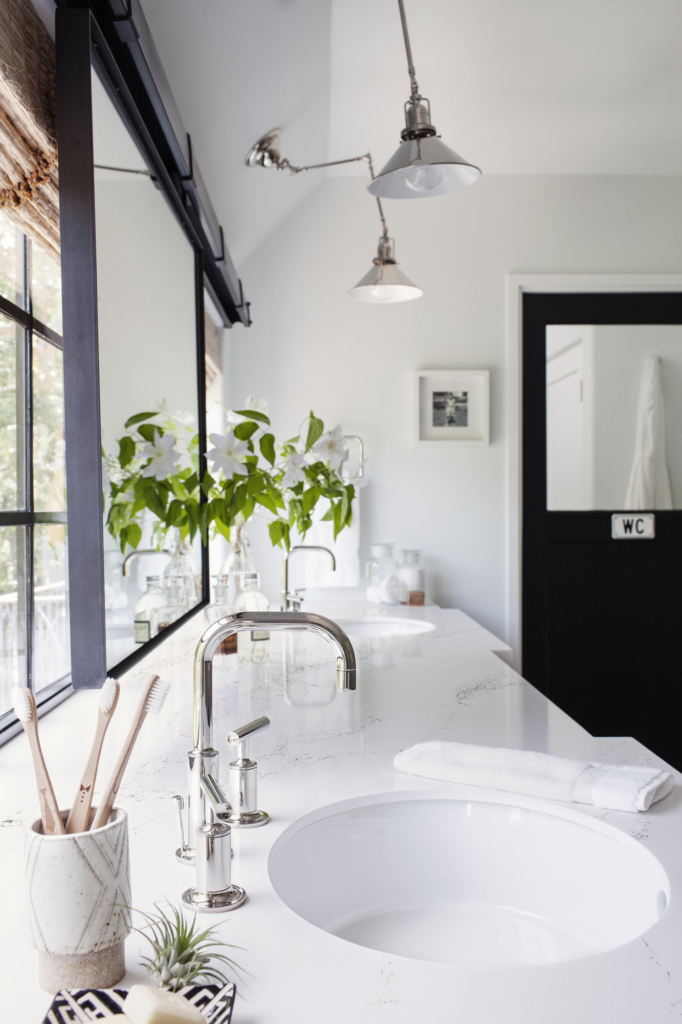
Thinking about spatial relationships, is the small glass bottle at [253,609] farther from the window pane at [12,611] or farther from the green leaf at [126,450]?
the window pane at [12,611]

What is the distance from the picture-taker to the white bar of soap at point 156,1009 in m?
0.43

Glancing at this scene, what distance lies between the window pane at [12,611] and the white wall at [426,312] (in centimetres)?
181

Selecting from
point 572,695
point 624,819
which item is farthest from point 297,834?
point 572,695

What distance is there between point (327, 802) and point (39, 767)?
40cm

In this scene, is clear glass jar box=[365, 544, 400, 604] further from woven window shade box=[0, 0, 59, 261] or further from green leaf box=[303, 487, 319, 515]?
woven window shade box=[0, 0, 59, 261]

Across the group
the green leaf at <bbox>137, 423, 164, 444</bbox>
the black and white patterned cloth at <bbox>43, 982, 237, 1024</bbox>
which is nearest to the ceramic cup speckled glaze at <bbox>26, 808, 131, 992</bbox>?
the black and white patterned cloth at <bbox>43, 982, 237, 1024</bbox>

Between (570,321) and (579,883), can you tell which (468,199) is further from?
(579,883)

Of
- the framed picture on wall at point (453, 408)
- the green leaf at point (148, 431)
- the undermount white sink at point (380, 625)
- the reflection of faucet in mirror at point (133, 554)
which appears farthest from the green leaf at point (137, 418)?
the framed picture on wall at point (453, 408)

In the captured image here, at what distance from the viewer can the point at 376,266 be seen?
86.0 inches

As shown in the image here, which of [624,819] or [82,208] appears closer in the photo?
[624,819]

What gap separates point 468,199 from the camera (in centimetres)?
281

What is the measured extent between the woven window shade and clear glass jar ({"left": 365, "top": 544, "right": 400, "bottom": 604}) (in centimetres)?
180

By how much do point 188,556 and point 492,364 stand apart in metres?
1.57

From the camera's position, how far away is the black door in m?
2.83
